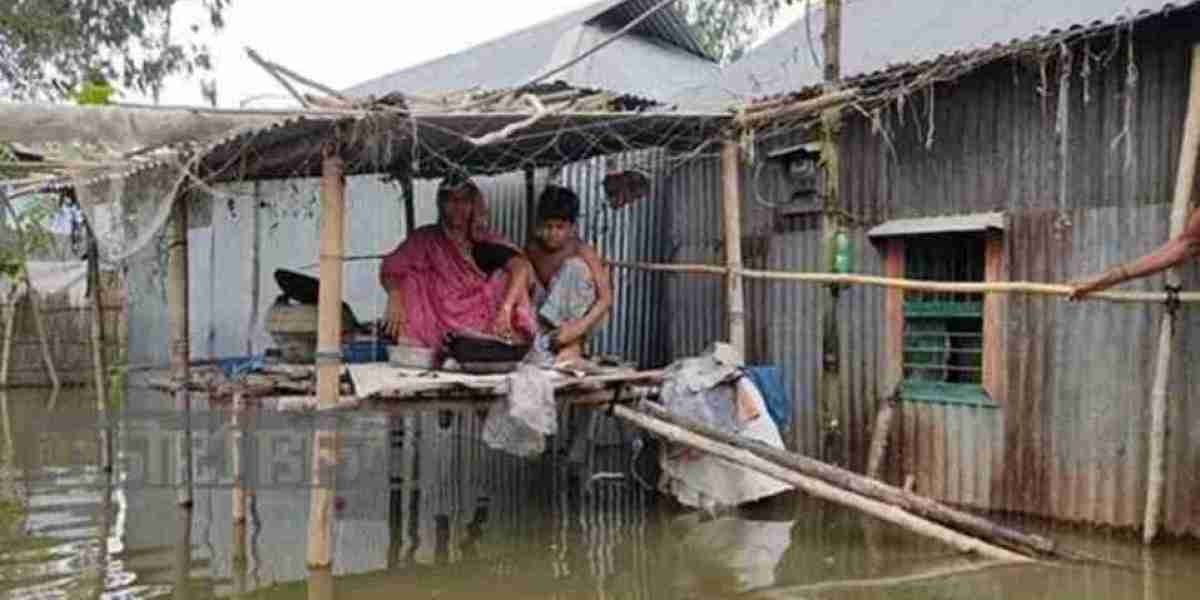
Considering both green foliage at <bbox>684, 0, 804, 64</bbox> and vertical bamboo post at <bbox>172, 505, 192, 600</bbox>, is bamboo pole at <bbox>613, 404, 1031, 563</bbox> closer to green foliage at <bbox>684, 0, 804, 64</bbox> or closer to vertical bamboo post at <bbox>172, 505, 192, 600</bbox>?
vertical bamboo post at <bbox>172, 505, 192, 600</bbox>

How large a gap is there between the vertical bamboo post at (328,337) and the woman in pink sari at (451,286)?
52.7 inches

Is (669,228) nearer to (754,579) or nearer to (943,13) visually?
(943,13)

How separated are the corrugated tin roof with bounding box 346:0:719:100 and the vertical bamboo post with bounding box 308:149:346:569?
5.95 meters

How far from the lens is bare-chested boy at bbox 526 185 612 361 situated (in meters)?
8.00

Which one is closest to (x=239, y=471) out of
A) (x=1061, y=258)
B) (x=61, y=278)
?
(x=1061, y=258)

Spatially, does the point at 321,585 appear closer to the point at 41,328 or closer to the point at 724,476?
the point at 724,476

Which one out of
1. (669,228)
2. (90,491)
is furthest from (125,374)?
(669,228)

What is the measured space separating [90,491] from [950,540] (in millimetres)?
6460

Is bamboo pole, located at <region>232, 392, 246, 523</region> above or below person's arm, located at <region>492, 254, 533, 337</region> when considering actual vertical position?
below

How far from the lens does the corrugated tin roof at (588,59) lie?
12.7 metres

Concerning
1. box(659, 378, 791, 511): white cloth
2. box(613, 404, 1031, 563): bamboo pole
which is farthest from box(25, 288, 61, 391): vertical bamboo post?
box(613, 404, 1031, 563): bamboo pole

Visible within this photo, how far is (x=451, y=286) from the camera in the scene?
776 cm

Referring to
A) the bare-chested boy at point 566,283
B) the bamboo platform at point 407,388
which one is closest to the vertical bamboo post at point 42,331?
the bamboo platform at point 407,388

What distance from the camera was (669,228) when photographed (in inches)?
400
